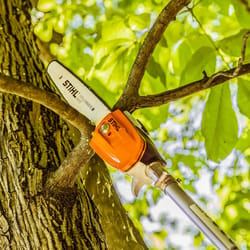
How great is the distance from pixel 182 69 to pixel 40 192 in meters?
0.49

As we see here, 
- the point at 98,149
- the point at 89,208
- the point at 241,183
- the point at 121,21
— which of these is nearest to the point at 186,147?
the point at 241,183

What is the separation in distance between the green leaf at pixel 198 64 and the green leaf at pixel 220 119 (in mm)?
56

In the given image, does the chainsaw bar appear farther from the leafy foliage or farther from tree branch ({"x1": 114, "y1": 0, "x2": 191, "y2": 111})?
the leafy foliage

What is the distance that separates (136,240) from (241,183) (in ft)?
2.72

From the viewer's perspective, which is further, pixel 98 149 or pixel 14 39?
pixel 14 39

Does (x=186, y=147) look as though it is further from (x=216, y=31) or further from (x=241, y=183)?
(x=216, y=31)

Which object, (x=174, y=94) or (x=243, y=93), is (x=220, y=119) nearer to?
(x=243, y=93)

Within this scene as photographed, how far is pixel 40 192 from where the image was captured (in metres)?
1.02

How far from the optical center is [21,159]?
1.07 metres

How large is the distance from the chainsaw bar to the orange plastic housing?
0.10ft

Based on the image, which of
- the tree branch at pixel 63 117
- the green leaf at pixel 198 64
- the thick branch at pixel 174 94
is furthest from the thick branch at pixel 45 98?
the green leaf at pixel 198 64

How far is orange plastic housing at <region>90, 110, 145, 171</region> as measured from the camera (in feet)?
2.70

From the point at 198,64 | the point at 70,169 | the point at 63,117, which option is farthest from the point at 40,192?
the point at 198,64

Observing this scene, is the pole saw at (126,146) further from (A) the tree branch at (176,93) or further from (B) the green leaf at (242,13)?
(B) the green leaf at (242,13)
